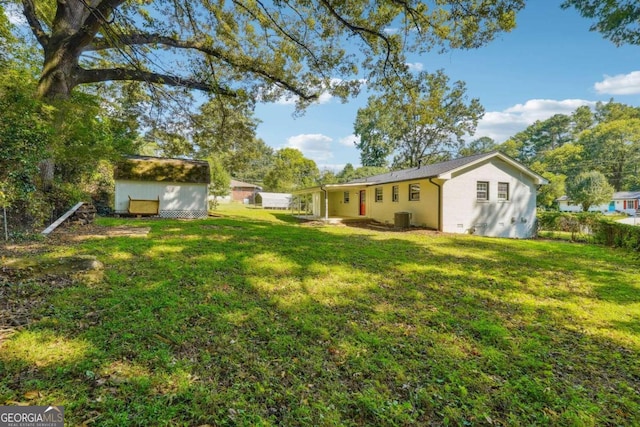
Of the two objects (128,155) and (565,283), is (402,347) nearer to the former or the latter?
(565,283)

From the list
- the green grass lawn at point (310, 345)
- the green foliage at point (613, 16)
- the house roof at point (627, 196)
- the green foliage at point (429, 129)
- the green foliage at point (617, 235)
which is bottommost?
the green grass lawn at point (310, 345)

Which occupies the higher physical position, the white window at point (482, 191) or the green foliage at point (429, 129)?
the green foliage at point (429, 129)

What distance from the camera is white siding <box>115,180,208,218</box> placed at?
15.6m

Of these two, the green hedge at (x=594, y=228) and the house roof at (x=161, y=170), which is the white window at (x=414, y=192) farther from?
the house roof at (x=161, y=170)

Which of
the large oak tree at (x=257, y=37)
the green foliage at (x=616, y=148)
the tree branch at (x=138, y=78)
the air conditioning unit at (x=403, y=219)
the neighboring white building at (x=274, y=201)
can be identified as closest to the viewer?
the large oak tree at (x=257, y=37)

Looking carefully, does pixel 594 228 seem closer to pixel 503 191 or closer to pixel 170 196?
pixel 503 191

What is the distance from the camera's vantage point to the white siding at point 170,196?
15.6m

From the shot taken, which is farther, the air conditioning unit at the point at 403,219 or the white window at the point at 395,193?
the white window at the point at 395,193

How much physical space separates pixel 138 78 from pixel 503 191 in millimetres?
17197

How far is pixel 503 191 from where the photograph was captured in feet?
49.5

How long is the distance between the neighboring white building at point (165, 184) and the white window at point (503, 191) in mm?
16263

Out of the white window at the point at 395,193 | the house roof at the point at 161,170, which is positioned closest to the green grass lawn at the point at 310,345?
the house roof at the point at 161,170

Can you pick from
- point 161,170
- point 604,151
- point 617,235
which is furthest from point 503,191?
point 604,151

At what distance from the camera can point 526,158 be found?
196 feet
